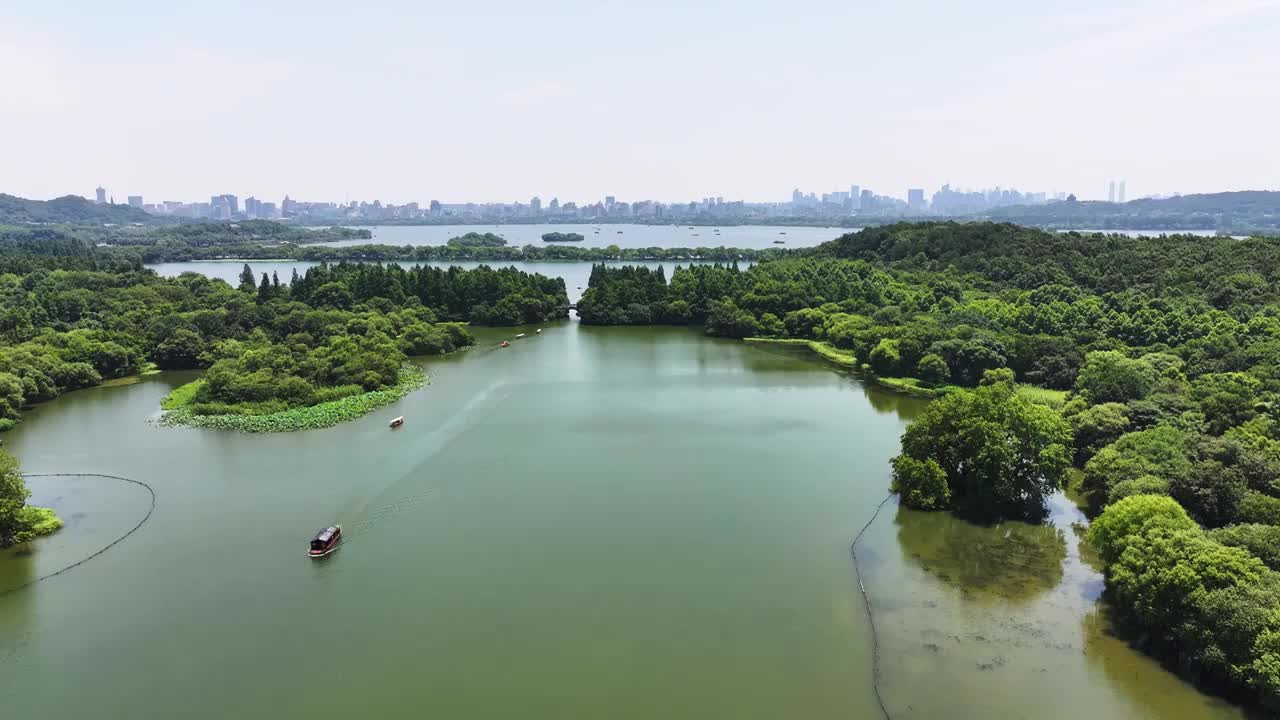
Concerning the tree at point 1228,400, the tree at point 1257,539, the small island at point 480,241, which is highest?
the small island at point 480,241

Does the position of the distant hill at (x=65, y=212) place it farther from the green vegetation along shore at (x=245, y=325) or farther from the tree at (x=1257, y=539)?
the tree at (x=1257, y=539)

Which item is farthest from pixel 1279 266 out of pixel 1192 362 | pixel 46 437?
pixel 46 437

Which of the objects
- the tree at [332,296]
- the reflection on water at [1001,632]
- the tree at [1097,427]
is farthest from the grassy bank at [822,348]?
the tree at [332,296]

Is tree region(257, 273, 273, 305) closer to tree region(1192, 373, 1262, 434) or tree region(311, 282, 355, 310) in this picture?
tree region(311, 282, 355, 310)

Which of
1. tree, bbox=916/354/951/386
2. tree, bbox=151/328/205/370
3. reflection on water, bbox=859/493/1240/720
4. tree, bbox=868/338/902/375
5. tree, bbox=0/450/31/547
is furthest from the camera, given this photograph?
tree, bbox=151/328/205/370

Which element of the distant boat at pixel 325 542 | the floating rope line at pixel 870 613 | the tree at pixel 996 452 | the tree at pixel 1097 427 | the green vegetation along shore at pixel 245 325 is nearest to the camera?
the floating rope line at pixel 870 613

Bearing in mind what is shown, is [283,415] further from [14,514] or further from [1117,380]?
[1117,380]

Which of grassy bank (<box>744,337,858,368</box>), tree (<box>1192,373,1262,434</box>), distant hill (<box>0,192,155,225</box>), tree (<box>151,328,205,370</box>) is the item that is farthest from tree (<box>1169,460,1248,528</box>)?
distant hill (<box>0,192,155,225</box>)
